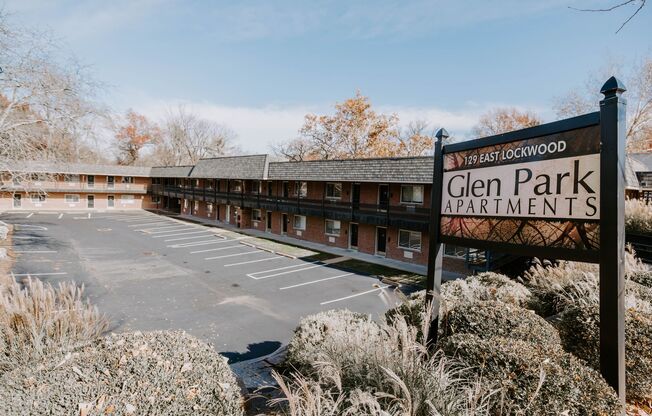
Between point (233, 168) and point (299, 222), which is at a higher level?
point (233, 168)

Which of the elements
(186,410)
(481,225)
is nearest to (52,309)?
(186,410)

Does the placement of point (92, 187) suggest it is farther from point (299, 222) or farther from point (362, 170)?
point (362, 170)

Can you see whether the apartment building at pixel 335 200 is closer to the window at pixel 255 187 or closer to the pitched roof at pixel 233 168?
the pitched roof at pixel 233 168

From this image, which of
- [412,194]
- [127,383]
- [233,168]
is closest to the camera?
[127,383]

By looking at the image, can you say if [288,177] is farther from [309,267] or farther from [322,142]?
[322,142]

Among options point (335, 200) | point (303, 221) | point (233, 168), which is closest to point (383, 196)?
point (335, 200)

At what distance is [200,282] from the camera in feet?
50.7

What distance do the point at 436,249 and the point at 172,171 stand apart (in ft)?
148

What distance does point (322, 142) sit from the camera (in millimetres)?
40406

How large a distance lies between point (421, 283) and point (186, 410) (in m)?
14.5

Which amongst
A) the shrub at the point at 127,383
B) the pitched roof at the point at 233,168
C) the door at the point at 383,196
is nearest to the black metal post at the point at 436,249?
the shrub at the point at 127,383

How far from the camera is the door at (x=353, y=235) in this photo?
946 inches

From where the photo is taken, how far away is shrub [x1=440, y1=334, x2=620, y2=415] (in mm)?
2740

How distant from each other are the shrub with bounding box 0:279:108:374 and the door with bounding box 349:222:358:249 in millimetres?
19710
